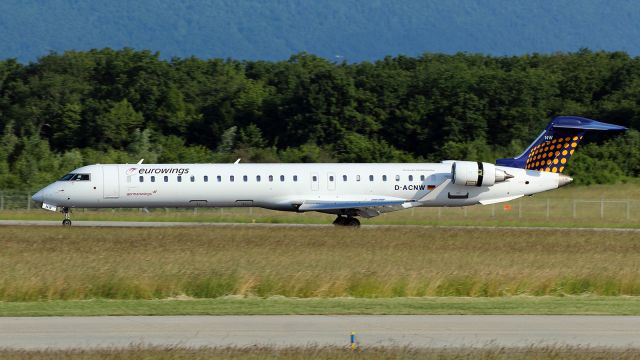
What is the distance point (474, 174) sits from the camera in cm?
4400

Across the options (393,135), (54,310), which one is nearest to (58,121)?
(393,135)

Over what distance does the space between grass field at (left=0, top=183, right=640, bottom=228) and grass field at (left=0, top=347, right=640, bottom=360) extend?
32.5m

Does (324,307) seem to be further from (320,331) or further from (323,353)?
(323,353)

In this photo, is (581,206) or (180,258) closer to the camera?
(180,258)

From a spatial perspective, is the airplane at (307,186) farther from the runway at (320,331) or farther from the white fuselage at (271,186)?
the runway at (320,331)

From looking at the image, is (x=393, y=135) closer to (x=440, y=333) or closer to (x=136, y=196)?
(x=136, y=196)

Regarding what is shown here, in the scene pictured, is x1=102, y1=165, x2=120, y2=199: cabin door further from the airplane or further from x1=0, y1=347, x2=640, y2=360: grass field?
x1=0, y1=347, x2=640, y2=360: grass field

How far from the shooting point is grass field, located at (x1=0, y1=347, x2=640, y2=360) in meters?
15.1

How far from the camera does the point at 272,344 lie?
1645cm

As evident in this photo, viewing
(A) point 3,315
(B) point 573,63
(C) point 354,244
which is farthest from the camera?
(B) point 573,63

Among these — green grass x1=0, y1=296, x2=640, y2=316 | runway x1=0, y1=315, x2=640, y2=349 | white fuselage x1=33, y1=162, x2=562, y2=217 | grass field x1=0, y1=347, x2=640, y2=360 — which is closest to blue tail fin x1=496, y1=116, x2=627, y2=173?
white fuselage x1=33, y1=162, x2=562, y2=217

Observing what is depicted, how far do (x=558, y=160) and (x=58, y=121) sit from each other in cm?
5622

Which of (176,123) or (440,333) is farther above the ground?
(176,123)

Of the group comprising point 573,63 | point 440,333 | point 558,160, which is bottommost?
point 440,333
